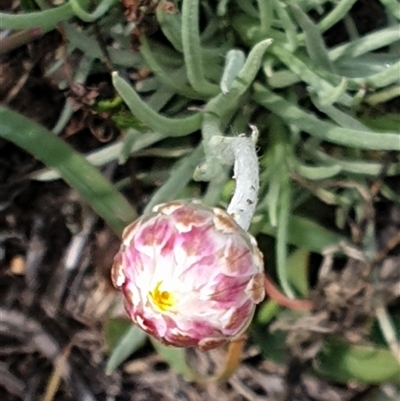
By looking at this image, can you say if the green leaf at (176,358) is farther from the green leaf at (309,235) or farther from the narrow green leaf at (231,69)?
the narrow green leaf at (231,69)

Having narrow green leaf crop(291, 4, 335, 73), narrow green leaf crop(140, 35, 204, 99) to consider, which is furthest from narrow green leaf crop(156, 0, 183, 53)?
narrow green leaf crop(291, 4, 335, 73)

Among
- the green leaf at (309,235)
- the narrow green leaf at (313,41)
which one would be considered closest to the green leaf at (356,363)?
the green leaf at (309,235)

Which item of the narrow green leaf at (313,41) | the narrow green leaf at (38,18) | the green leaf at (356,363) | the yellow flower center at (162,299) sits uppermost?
the narrow green leaf at (38,18)

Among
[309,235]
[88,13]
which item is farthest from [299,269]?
[88,13]

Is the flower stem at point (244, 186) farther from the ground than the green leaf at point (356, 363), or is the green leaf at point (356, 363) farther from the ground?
the flower stem at point (244, 186)

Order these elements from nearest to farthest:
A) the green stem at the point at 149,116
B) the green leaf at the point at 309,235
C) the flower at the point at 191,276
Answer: the flower at the point at 191,276, the green stem at the point at 149,116, the green leaf at the point at 309,235

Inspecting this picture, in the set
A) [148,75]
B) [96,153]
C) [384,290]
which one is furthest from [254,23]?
[384,290]

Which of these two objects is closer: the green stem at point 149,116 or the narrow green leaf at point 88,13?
the green stem at point 149,116

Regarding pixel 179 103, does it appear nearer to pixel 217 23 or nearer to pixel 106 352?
pixel 217 23
